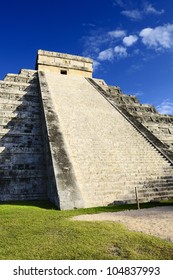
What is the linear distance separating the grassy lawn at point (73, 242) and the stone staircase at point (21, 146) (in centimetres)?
380

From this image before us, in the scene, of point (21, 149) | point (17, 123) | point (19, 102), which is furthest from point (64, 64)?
point (21, 149)

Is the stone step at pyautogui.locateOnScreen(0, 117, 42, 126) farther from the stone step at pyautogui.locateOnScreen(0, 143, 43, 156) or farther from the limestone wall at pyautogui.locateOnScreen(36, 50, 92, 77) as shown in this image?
the limestone wall at pyautogui.locateOnScreen(36, 50, 92, 77)

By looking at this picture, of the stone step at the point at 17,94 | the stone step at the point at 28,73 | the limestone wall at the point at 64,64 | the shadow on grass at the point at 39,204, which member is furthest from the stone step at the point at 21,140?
the limestone wall at the point at 64,64

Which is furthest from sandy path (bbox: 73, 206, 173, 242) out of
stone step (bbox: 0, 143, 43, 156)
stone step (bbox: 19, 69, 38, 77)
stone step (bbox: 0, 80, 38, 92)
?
stone step (bbox: 19, 69, 38, 77)

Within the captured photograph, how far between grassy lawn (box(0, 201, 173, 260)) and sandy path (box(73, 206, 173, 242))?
40 centimetres

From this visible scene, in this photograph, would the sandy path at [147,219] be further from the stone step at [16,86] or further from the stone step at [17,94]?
the stone step at [16,86]

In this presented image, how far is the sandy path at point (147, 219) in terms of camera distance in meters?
5.23

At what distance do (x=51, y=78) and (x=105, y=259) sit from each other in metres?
18.0

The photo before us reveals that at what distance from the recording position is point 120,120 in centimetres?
1473

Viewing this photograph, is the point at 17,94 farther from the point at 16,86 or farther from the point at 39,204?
the point at 39,204

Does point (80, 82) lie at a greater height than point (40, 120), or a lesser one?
greater

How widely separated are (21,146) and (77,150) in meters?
2.81

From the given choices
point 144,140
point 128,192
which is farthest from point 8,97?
point 128,192
